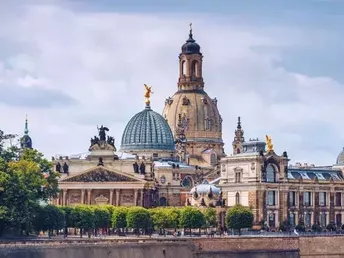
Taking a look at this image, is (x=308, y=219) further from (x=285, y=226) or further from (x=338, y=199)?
(x=285, y=226)

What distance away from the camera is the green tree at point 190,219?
391 feet

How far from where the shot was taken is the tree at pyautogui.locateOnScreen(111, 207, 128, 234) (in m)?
116

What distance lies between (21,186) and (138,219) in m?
27.1

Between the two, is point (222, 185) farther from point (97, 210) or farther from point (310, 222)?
point (97, 210)

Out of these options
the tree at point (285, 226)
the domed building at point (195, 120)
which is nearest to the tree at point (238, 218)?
the tree at point (285, 226)

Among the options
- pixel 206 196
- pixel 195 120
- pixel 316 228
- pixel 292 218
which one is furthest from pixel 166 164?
pixel 316 228

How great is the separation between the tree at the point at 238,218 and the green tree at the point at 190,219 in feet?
11.5

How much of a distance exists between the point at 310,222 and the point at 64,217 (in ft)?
143

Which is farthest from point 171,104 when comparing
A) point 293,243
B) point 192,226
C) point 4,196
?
point 4,196

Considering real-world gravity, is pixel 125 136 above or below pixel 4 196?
above

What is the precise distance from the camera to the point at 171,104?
163500 mm

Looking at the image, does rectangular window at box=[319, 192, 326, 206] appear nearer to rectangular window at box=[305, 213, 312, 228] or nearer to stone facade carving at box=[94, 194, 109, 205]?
rectangular window at box=[305, 213, 312, 228]

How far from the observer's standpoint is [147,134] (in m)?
152

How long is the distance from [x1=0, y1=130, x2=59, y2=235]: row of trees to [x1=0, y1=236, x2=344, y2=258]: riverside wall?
507 cm
